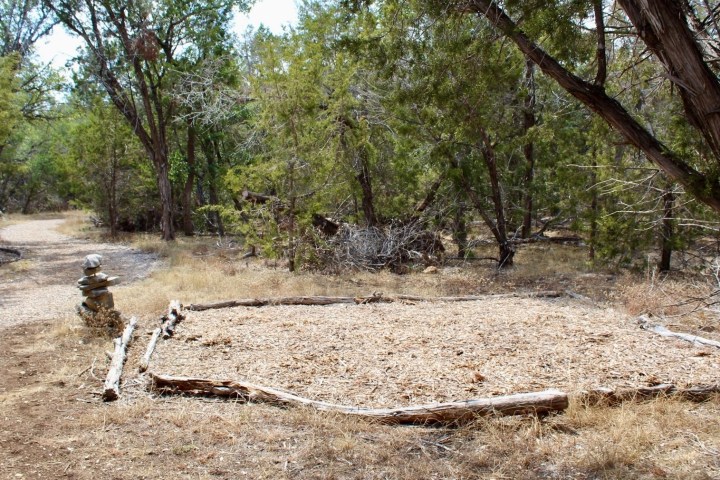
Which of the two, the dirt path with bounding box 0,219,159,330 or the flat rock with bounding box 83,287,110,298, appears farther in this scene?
the dirt path with bounding box 0,219,159,330

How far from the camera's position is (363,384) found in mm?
4492

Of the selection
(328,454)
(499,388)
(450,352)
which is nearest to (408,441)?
(328,454)

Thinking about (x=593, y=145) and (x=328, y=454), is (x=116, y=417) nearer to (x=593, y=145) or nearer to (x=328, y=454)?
(x=328, y=454)

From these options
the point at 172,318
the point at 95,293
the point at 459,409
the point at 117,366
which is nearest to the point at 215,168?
the point at 95,293

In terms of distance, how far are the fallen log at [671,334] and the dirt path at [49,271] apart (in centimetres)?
731

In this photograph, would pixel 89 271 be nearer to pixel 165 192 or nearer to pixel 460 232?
pixel 460 232

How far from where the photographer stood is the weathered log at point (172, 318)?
597 cm

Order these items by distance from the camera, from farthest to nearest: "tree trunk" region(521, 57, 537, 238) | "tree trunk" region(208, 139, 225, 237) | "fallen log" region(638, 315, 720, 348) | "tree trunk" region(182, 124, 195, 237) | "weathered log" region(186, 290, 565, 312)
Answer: "tree trunk" region(208, 139, 225, 237), "tree trunk" region(182, 124, 195, 237), "tree trunk" region(521, 57, 537, 238), "weathered log" region(186, 290, 565, 312), "fallen log" region(638, 315, 720, 348)

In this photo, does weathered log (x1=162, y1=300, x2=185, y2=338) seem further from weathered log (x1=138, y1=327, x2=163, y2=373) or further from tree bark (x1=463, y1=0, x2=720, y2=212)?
tree bark (x1=463, y1=0, x2=720, y2=212)

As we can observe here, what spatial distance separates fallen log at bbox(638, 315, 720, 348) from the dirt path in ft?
24.0

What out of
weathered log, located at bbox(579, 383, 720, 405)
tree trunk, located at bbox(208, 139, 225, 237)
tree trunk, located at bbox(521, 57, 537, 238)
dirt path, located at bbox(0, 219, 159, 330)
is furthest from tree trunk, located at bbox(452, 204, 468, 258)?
tree trunk, located at bbox(208, 139, 225, 237)

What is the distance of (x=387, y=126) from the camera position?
11.2 meters

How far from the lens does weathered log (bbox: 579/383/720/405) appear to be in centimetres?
412

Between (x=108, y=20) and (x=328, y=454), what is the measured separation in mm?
14566
